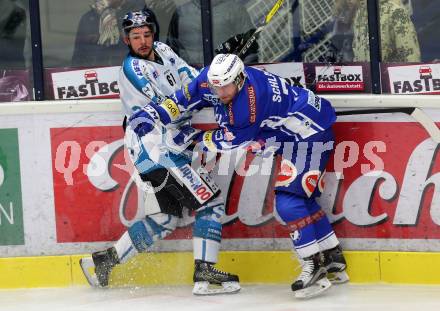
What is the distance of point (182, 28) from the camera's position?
6312mm

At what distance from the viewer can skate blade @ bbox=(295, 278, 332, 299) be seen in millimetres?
5801

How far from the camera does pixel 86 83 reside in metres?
6.39

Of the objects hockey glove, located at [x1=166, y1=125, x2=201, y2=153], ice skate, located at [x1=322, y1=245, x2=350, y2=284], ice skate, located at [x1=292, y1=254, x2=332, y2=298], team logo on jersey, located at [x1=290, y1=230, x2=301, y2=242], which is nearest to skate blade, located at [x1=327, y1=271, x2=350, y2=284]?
ice skate, located at [x1=322, y1=245, x2=350, y2=284]

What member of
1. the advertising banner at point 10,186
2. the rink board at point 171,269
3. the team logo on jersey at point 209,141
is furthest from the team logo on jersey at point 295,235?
the advertising banner at point 10,186

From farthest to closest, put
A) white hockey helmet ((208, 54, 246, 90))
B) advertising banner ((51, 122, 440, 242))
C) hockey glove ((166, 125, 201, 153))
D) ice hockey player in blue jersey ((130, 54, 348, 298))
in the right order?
1. hockey glove ((166, 125, 201, 153))
2. advertising banner ((51, 122, 440, 242))
3. ice hockey player in blue jersey ((130, 54, 348, 298))
4. white hockey helmet ((208, 54, 246, 90))

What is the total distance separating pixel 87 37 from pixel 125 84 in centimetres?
46

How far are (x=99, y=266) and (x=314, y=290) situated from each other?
122cm

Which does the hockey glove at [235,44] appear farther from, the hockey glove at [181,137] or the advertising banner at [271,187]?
the advertising banner at [271,187]

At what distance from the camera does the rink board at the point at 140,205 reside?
6.02 meters

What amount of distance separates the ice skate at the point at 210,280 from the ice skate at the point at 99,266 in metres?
0.49

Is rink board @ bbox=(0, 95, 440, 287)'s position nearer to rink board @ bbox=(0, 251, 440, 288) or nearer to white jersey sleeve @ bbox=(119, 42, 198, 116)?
rink board @ bbox=(0, 251, 440, 288)

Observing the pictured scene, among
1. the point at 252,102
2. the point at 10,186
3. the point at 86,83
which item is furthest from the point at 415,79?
the point at 10,186

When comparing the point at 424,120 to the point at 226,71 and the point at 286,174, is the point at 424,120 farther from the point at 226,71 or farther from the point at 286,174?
the point at 226,71

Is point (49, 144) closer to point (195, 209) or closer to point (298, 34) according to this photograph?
point (195, 209)
